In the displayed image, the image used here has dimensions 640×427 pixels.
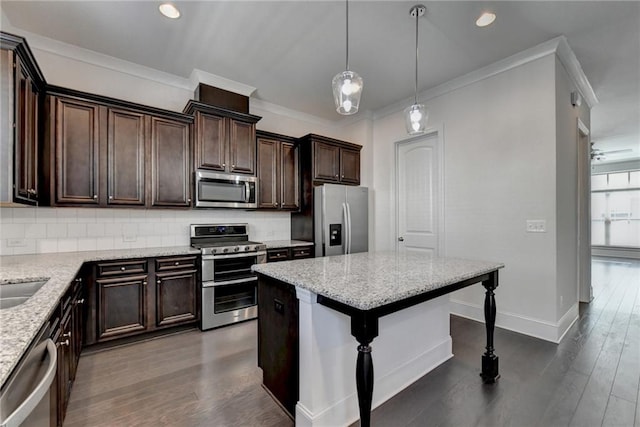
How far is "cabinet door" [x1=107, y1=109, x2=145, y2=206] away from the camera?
2.89 m

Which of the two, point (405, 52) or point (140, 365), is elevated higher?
point (405, 52)

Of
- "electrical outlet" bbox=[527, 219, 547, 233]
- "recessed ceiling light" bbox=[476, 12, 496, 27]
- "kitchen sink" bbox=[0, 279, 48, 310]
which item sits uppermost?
"recessed ceiling light" bbox=[476, 12, 496, 27]

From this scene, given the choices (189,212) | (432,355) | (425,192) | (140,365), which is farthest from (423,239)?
(140,365)

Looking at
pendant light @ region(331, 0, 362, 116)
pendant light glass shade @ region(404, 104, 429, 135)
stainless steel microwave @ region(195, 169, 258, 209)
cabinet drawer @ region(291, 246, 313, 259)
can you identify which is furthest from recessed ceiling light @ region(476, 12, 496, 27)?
cabinet drawer @ region(291, 246, 313, 259)

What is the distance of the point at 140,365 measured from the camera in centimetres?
242

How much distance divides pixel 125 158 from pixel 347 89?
240 cm

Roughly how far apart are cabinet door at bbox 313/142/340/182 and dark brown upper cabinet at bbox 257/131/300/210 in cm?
32

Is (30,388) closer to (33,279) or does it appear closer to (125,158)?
(33,279)

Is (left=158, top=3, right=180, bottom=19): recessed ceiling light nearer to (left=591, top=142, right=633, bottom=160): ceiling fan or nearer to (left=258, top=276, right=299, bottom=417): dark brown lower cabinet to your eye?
(left=258, top=276, right=299, bottom=417): dark brown lower cabinet

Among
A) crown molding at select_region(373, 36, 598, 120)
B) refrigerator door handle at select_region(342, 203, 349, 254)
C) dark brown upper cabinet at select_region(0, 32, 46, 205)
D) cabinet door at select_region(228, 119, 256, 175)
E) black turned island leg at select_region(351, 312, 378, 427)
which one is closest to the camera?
black turned island leg at select_region(351, 312, 378, 427)

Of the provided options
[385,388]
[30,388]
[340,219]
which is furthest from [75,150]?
[385,388]

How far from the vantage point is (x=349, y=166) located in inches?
182

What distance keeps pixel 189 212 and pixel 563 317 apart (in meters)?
4.37

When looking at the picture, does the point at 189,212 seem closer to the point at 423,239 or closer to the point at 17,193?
the point at 17,193
